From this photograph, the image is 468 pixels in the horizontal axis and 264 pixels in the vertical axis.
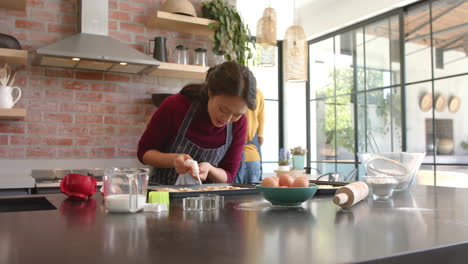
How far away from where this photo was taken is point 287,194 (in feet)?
3.45

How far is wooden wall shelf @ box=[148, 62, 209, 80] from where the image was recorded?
3.26 m

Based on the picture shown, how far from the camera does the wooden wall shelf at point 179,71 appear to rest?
3.26 metres

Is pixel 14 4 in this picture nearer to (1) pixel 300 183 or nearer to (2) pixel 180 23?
(2) pixel 180 23

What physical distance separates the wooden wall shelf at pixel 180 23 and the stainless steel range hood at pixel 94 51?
0.37 metres

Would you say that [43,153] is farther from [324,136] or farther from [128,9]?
[324,136]

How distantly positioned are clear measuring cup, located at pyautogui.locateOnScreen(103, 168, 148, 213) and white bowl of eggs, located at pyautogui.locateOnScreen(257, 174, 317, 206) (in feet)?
1.03

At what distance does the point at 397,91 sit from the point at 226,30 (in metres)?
2.05

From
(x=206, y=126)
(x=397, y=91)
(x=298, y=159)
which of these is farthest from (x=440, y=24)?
(x=206, y=126)

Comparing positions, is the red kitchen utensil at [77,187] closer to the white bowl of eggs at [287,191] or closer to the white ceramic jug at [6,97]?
the white bowl of eggs at [287,191]

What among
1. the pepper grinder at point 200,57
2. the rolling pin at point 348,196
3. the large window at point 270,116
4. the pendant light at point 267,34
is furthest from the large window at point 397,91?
the rolling pin at point 348,196

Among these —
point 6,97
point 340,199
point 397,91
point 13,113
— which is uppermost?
point 397,91

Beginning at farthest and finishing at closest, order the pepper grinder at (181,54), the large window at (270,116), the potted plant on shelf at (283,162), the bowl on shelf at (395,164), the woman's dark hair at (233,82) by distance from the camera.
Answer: the large window at (270,116) → the potted plant on shelf at (283,162) → the pepper grinder at (181,54) → the woman's dark hair at (233,82) → the bowl on shelf at (395,164)

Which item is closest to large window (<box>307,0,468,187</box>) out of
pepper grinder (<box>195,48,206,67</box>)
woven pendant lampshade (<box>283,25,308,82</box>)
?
woven pendant lampshade (<box>283,25,308,82</box>)

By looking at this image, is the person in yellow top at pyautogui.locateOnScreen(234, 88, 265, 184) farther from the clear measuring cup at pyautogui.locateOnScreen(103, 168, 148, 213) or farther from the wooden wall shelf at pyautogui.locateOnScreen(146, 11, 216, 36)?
the clear measuring cup at pyautogui.locateOnScreen(103, 168, 148, 213)
